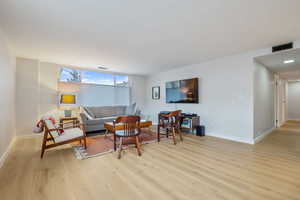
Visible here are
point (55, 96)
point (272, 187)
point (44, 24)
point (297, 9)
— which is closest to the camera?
→ point (272, 187)

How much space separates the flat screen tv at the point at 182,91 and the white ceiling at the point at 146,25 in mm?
1373

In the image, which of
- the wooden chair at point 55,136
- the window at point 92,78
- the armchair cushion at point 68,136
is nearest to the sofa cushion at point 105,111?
the window at point 92,78

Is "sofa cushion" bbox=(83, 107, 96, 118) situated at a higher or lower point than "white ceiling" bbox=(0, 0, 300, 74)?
lower

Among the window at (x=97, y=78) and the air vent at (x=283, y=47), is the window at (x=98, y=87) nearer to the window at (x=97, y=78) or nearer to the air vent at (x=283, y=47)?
the window at (x=97, y=78)

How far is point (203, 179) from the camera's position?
185cm

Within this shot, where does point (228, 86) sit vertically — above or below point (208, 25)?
below

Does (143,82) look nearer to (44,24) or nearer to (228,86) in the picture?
(228,86)

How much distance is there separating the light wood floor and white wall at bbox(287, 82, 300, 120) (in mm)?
5772

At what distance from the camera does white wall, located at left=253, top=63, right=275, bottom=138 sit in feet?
11.4

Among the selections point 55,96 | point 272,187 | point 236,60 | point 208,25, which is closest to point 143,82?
point 55,96

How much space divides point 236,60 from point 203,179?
10.2ft

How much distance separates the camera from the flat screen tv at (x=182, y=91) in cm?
443

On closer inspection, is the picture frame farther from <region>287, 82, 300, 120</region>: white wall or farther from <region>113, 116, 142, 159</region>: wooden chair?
<region>287, 82, 300, 120</region>: white wall

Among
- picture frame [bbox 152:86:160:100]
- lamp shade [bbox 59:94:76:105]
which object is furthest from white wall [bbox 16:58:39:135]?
picture frame [bbox 152:86:160:100]
